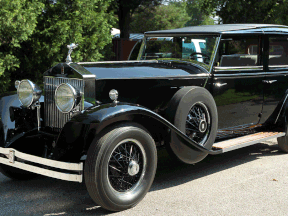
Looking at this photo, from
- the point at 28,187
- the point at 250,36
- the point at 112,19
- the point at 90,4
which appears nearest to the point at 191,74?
the point at 250,36

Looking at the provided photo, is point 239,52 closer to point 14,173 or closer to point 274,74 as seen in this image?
point 274,74

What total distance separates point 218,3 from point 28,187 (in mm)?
13106

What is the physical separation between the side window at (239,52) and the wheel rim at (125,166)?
186 cm

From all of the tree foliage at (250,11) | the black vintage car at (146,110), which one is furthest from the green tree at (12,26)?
→ the tree foliage at (250,11)

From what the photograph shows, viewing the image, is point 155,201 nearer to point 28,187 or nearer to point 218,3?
point 28,187

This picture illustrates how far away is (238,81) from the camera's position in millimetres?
4566

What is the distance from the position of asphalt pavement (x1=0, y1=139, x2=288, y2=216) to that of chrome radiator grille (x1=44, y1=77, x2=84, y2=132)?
2.27 ft

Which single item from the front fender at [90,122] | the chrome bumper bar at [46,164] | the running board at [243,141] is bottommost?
the running board at [243,141]

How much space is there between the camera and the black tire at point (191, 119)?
12.0 feet

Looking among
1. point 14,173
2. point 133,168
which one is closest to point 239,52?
point 133,168

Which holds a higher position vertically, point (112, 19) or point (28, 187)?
point (112, 19)

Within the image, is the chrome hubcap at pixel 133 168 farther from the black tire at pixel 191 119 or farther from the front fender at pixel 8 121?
the front fender at pixel 8 121

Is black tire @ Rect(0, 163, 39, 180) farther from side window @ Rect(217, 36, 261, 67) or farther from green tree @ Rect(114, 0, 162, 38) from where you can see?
green tree @ Rect(114, 0, 162, 38)

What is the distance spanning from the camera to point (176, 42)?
4.75 meters
